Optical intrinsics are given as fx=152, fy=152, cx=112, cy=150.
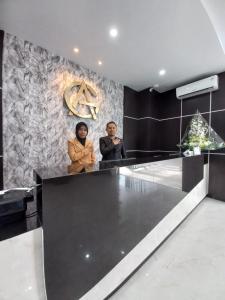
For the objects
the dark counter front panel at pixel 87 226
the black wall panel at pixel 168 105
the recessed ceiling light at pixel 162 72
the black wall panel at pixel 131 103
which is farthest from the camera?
the black wall panel at pixel 168 105

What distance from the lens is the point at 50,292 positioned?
79 cm

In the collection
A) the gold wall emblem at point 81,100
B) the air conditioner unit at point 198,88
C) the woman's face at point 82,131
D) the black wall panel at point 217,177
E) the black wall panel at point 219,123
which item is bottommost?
the black wall panel at point 217,177

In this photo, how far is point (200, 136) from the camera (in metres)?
3.62

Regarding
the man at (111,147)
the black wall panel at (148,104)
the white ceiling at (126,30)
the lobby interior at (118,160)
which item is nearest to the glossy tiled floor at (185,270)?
the lobby interior at (118,160)

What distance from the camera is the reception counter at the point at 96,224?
2.63 ft

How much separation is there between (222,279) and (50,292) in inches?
55.7

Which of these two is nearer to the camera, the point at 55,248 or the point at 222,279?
the point at 55,248

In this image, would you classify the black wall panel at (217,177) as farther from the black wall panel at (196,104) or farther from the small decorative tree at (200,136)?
the black wall panel at (196,104)

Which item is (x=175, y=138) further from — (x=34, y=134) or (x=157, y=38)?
(x=34, y=134)

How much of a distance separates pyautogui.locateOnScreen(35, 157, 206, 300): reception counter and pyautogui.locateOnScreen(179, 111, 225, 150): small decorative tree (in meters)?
2.37

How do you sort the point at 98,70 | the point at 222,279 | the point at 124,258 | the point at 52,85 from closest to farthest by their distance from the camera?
the point at 124,258, the point at 222,279, the point at 52,85, the point at 98,70

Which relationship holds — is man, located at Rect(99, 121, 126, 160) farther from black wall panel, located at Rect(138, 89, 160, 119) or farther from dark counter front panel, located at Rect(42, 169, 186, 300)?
black wall panel, located at Rect(138, 89, 160, 119)

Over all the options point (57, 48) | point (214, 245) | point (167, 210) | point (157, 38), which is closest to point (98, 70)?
point (57, 48)

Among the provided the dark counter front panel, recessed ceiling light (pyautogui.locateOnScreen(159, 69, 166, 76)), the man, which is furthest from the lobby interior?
the man
